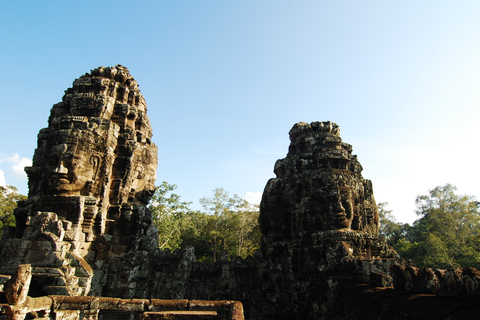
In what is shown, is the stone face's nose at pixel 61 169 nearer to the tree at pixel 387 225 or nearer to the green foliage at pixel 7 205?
the green foliage at pixel 7 205

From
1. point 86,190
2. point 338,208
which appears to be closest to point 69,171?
point 86,190

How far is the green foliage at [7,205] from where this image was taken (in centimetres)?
2455

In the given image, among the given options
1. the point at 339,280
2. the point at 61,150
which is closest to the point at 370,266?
the point at 339,280

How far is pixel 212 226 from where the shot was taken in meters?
29.8

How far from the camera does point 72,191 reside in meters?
9.59

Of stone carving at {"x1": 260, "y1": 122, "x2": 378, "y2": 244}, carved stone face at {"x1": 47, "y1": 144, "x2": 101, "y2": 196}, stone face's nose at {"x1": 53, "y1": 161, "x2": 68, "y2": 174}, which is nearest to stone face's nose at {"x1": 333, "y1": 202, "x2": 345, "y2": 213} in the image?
stone carving at {"x1": 260, "y1": 122, "x2": 378, "y2": 244}

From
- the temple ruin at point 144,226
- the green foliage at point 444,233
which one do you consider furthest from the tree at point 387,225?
the temple ruin at point 144,226

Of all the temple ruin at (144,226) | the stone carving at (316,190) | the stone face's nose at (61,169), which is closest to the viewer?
the temple ruin at (144,226)

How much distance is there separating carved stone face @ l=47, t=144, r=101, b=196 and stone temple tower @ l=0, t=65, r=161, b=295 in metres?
0.03

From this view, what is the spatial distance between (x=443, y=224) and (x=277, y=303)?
92.4 feet

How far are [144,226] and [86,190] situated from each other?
6.79 ft

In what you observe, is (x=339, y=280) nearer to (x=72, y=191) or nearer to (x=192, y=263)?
(x=192, y=263)

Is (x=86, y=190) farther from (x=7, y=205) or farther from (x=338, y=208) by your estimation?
(x=7, y=205)

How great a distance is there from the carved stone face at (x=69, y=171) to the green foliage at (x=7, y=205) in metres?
16.6
